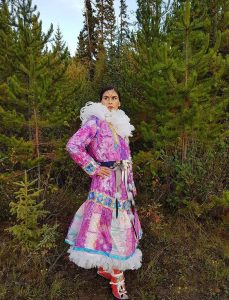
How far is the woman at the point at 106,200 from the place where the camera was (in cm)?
332

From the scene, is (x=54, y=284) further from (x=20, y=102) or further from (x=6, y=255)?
(x=20, y=102)

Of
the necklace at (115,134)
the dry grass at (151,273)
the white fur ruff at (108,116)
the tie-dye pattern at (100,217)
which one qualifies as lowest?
the dry grass at (151,273)

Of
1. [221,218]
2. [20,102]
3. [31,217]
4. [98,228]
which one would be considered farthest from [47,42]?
[221,218]

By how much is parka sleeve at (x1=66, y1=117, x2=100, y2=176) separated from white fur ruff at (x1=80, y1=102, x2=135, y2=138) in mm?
142

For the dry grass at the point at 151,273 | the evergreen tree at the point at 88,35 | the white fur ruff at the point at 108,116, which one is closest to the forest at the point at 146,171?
the dry grass at the point at 151,273

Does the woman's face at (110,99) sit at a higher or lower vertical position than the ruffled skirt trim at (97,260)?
higher

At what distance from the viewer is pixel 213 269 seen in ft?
13.2

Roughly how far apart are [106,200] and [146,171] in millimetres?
2033

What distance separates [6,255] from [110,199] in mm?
1717

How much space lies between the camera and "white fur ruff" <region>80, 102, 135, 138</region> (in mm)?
3514

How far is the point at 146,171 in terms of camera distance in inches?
211

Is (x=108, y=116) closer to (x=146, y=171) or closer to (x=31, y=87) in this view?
(x=31, y=87)

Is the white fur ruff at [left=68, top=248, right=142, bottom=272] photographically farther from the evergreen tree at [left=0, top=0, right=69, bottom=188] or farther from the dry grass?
the evergreen tree at [left=0, top=0, right=69, bottom=188]

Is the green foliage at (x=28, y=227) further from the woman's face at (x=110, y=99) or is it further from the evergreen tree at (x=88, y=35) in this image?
the evergreen tree at (x=88, y=35)
